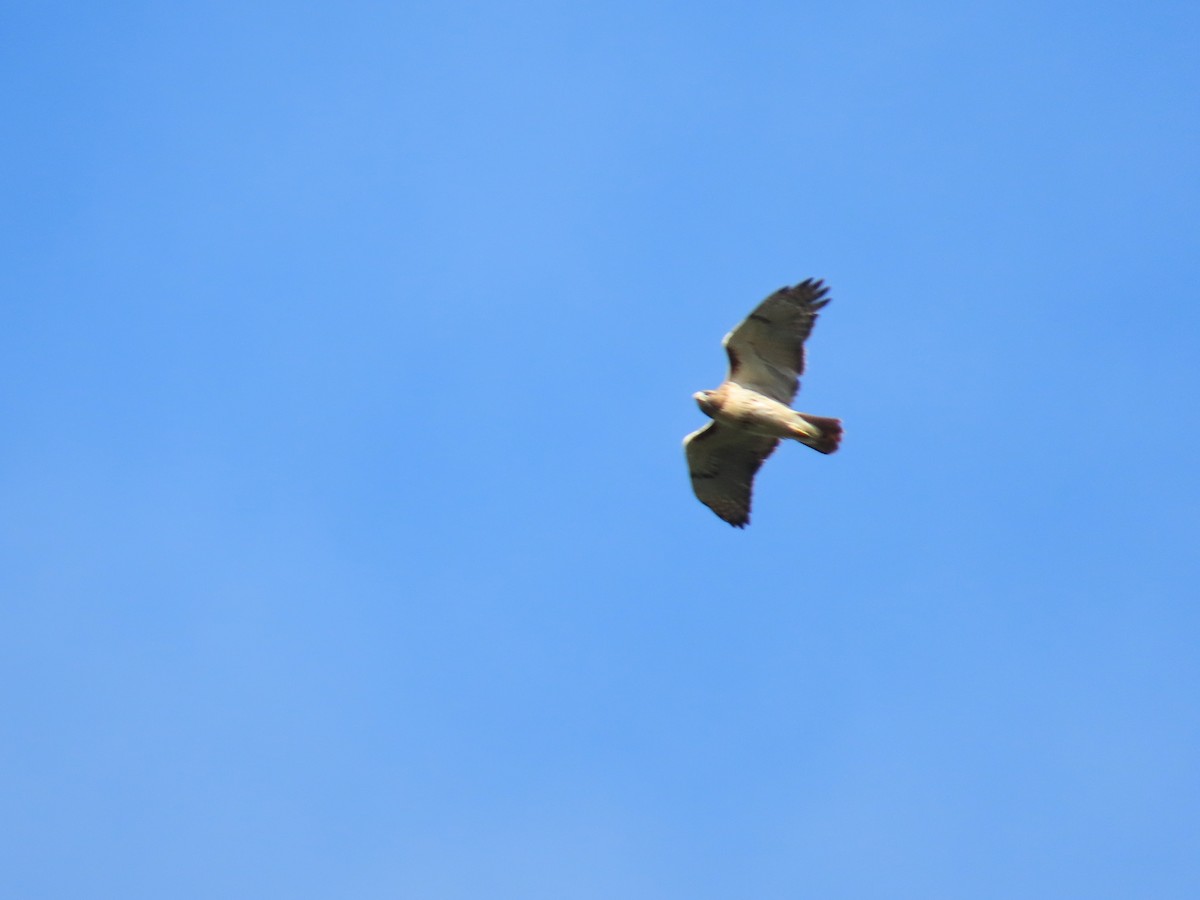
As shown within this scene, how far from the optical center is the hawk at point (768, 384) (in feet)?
71.2

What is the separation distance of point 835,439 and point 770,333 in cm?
191

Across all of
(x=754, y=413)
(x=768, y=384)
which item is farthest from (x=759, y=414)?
(x=768, y=384)

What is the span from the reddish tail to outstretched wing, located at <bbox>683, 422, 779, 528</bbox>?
1048 mm

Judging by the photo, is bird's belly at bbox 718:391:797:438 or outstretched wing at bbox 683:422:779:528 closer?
bird's belly at bbox 718:391:797:438

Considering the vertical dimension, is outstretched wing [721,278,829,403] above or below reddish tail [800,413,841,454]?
above

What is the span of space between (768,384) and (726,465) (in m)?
1.77

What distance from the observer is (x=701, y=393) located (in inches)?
864

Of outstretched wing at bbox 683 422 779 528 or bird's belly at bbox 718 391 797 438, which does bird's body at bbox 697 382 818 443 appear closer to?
bird's belly at bbox 718 391 797 438

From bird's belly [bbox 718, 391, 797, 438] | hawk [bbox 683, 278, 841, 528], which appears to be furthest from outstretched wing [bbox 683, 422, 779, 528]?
bird's belly [bbox 718, 391, 797, 438]

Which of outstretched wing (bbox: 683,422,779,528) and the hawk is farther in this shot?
outstretched wing (bbox: 683,422,779,528)

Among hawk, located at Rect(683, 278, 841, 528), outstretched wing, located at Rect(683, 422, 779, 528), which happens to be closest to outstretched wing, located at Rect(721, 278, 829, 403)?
hawk, located at Rect(683, 278, 841, 528)

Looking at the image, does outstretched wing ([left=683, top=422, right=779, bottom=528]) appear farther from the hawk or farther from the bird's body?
the bird's body

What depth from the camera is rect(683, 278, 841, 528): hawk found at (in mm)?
21688

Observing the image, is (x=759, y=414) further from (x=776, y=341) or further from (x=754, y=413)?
(x=776, y=341)
